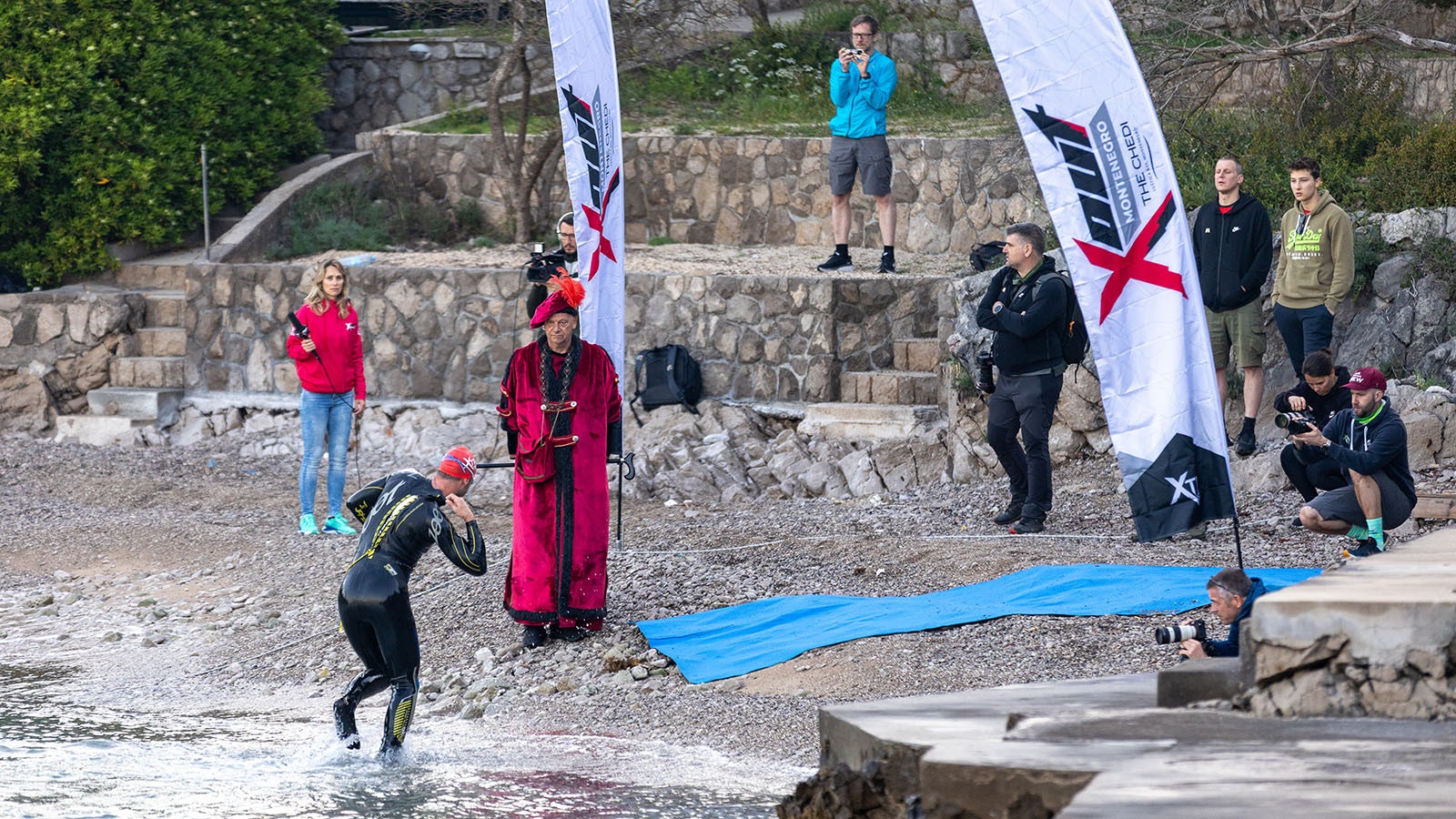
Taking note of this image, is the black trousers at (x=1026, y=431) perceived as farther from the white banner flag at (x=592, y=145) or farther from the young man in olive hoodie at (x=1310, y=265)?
the white banner flag at (x=592, y=145)

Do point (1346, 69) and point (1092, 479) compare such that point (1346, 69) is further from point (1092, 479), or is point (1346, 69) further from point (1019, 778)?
point (1019, 778)

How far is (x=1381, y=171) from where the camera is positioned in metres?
11.3

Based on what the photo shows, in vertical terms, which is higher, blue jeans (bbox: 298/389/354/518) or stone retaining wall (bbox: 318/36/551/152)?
stone retaining wall (bbox: 318/36/551/152)

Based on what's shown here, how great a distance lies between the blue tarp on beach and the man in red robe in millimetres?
436

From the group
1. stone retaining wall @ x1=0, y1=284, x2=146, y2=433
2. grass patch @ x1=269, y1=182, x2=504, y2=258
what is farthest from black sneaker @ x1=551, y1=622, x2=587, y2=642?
stone retaining wall @ x1=0, y1=284, x2=146, y2=433

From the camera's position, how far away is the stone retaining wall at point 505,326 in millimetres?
13031

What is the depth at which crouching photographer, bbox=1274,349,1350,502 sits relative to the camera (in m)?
8.38

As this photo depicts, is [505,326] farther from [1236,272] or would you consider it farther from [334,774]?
[334,774]

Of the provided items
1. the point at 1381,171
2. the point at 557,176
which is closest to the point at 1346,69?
Answer: the point at 1381,171

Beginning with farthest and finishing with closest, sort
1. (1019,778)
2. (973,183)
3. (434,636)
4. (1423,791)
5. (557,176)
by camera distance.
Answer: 1. (557,176)
2. (973,183)
3. (434,636)
4. (1019,778)
5. (1423,791)

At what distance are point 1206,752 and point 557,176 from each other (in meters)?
13.2

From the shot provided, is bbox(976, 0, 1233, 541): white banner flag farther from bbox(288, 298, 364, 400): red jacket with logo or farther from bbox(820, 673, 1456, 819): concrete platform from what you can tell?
bbox(288, 298, 364, 400): red jacket with logo

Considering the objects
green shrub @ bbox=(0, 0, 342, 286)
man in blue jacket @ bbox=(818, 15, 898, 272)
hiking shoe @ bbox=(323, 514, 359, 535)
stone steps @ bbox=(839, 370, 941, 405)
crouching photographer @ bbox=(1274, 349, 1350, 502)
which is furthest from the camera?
green shrub @ bbox=(0, 0, 342, 286)

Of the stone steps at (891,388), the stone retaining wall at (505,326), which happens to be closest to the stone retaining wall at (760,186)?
the stone retaining wall at (505,326)
